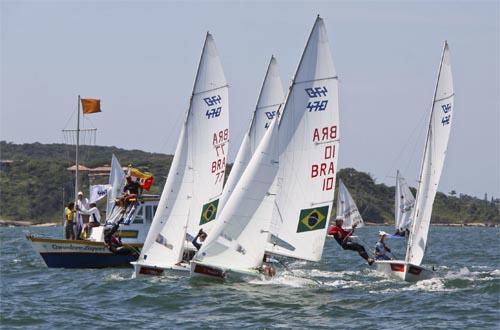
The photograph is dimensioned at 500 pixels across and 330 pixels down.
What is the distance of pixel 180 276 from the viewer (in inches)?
1366

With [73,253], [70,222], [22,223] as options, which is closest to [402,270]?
[73,253]

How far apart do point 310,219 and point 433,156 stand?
557 cm

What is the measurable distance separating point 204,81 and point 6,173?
4692 inches

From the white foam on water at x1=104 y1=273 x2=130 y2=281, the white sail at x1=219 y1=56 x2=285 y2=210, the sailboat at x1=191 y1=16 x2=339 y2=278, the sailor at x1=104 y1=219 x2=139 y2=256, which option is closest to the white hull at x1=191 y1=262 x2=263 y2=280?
the sailboat at x1=191 y1=16 x2=339 y2=278

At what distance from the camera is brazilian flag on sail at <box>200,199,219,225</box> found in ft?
124

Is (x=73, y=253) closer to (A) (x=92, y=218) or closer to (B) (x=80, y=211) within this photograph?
(B) (x=80, y=211)

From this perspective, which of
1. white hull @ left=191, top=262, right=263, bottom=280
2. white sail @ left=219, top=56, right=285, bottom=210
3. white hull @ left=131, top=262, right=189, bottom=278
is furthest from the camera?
white sail @ left=219, top=56, right=285, bottom=210

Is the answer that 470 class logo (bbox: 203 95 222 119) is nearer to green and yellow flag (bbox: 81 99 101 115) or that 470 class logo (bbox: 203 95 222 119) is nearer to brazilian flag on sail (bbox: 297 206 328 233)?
brazilian flag on sail (bbox: 297 206 328 233)

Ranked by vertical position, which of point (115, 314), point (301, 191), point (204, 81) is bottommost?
point (115, 314)

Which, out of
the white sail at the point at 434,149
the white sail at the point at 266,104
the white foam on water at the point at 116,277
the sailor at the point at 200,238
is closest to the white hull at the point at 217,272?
the white foam on water at the point at 116,277

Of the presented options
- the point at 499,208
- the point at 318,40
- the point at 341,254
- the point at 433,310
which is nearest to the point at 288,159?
the point at 318,40

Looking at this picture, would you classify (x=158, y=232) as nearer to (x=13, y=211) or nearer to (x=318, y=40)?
(x=318, y=40)

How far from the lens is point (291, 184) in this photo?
3372 cm

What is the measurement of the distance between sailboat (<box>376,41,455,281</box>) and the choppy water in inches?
50.1
